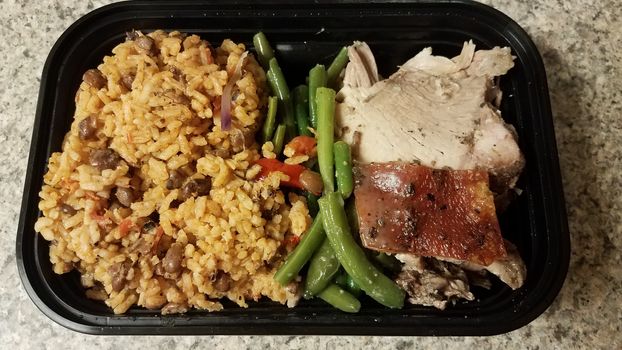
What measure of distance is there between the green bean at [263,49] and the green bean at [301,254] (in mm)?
759

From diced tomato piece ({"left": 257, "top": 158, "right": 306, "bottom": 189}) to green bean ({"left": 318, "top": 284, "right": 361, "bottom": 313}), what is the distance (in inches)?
17.2

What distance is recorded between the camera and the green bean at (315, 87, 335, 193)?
86.7 inches

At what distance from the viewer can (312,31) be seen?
2451mm

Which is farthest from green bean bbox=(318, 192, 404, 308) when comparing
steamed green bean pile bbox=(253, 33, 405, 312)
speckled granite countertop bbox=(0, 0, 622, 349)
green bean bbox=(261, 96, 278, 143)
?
green bean bbox=(261, 96, 278, 143)

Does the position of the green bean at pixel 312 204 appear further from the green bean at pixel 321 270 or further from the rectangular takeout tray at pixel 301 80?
the rectangular takeout tray at pixel 301 80

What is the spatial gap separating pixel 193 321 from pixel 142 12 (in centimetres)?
133

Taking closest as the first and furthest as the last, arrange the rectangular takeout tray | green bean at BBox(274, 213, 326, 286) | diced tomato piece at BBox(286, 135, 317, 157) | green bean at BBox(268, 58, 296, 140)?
the rectangular takeout tray → green bean at BBox(274, 213, 326, 286) → diced tomato piece at BBox(286, 135, 317, 157) → green bean at BBox(268, 58, 296, 140)

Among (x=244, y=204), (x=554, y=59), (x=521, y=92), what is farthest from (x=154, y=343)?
(x=554, y=59)

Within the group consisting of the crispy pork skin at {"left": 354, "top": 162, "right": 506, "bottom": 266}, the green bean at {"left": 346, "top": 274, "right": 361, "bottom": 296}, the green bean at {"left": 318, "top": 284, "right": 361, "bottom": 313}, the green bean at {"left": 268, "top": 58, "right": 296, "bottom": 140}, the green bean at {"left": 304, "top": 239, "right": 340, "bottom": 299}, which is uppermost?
the green bean at {"left": 268, "top": 58, "right": 296, "bottom": 140}

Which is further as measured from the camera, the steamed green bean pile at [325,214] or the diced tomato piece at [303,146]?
the diced tomato piece at [303,146]

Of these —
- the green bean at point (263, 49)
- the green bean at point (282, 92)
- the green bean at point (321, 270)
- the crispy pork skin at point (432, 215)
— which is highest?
the green bean at point (263, 49)

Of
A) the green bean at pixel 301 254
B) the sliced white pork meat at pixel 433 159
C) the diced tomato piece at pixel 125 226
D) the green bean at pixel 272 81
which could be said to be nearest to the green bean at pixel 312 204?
the green bean at pixel 301 254

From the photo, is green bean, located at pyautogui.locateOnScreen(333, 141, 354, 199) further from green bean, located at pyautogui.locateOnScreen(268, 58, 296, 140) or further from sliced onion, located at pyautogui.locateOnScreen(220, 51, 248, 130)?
sliced onion, located at pyautogui.locateOnScreen(220, 51, 248, 130)

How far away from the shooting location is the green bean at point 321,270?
7.02 ft
